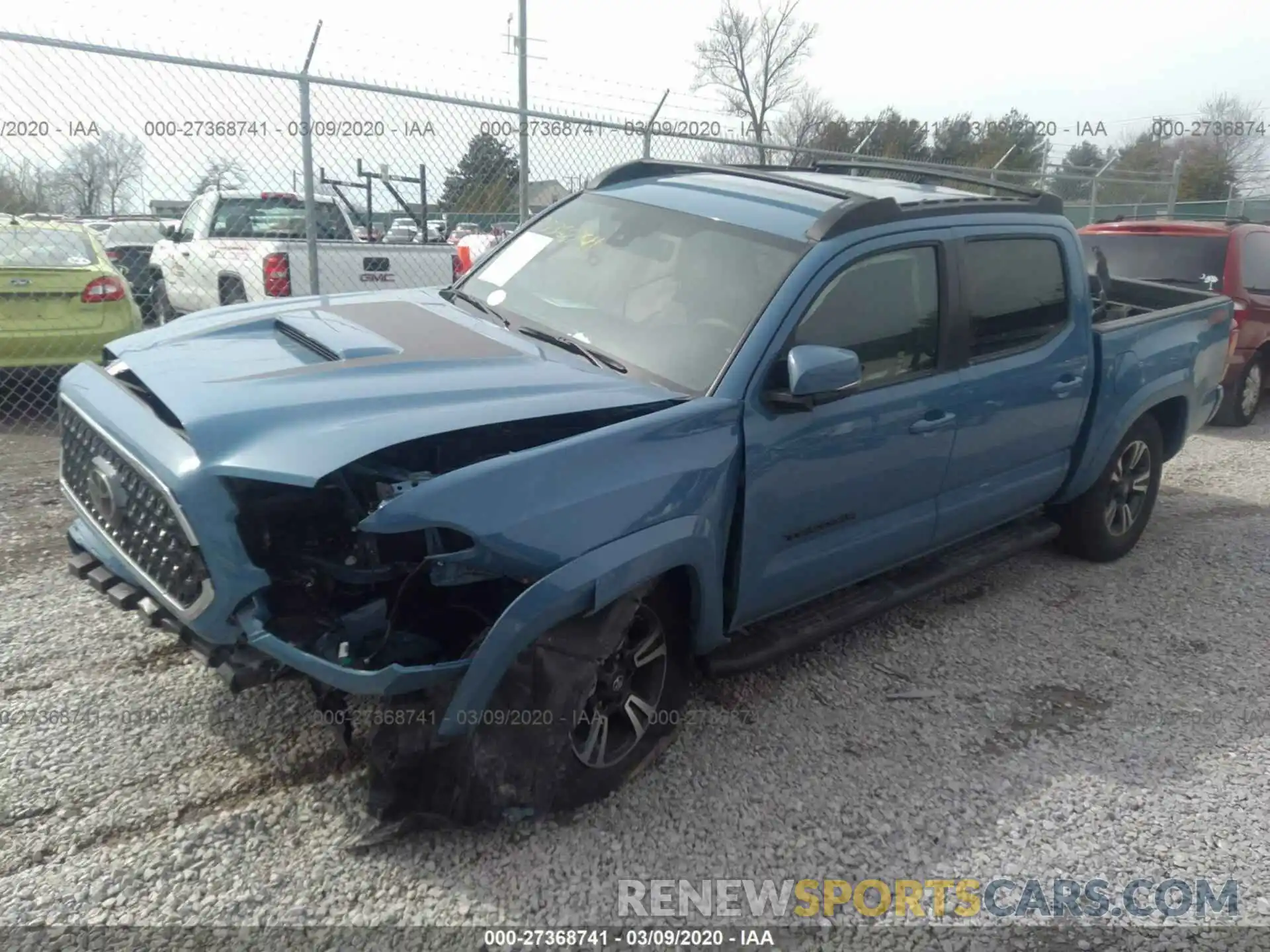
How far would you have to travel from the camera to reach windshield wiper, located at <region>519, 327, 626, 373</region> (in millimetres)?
3469

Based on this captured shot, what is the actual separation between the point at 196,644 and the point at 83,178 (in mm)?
5952

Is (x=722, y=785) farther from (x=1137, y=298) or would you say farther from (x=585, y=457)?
(x=1137, y=298)

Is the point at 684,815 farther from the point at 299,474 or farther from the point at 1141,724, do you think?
the point at 1141,724

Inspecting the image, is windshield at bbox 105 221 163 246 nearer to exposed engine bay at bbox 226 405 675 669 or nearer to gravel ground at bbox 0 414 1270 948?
gravel ground at bbox 0 414 1270 948

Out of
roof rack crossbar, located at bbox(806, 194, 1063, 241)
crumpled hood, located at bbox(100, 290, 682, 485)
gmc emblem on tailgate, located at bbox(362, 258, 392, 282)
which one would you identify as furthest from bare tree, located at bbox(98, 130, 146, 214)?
roof rack crossbar, located at bbox(806, 194, 1063, 241)

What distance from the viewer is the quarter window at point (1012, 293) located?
4160 mm

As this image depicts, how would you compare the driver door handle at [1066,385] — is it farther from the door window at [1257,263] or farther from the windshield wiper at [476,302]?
the door window at [1257,263]

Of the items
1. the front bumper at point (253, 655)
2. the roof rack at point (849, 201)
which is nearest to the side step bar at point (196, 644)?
the front bumper at point (253, 655)

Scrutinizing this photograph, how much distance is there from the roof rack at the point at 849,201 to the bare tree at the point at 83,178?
A: 4.24 metres

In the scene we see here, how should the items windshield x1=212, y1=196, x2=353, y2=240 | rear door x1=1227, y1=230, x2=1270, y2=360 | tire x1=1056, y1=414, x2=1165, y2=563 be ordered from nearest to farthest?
tire x1=1056, y1=414, x2=1165, y2=563, rear door x1=1227, y1=230, x2=1270, y2=360, windshield x1=212, y1=196, x2=353, y2=240

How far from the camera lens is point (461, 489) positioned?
2.58m

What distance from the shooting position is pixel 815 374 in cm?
318

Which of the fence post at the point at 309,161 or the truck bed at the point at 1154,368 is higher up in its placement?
the fence post at the point at 309,161

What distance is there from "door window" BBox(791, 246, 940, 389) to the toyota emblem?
221 centimetres
